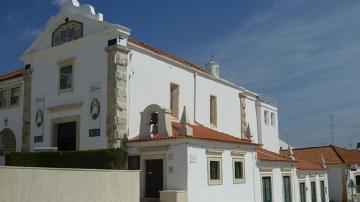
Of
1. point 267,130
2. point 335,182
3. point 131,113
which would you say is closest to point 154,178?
point 131,113

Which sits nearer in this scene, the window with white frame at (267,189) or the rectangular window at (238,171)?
A: the rectangular window at (238,171)

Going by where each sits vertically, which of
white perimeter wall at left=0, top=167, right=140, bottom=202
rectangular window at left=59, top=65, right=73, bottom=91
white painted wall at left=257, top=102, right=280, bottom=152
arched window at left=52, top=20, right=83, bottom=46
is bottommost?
white perimeter wall at left=0, top=167, right=140, bottom=202

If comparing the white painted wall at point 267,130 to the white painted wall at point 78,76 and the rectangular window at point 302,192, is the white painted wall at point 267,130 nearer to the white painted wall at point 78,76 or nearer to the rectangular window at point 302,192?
the rectangular window at point 302,192

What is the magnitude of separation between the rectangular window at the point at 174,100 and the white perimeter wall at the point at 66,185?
791 cm

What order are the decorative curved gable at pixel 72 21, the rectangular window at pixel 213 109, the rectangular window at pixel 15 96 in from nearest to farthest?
1. the decorative curved gable at pixel 72 21
2. the rectangular window at pixel 15 96
3. the rectangular window at pixel 213 109

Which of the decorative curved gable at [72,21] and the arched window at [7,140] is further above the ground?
the decorative curved gable at [72,21]

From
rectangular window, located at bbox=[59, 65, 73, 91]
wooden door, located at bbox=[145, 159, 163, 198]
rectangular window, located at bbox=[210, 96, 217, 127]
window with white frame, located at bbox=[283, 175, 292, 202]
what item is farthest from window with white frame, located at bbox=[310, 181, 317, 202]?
rectangular window, located at bbox=[59, 65, 73, 91]

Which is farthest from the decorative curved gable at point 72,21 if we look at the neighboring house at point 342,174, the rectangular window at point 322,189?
the neighboring house at point 342,174

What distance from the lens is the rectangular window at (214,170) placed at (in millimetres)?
21483

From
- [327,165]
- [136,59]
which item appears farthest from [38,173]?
[327,165]

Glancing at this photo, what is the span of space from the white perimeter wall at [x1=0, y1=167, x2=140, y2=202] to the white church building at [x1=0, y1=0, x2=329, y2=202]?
203cm

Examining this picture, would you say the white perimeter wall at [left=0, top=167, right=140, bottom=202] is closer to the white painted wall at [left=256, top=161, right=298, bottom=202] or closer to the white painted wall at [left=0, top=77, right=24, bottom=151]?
the white painted wall at [left=256, top=161, right=298, bottom=202]

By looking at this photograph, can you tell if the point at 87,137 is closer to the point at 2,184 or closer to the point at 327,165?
the point at 2,184

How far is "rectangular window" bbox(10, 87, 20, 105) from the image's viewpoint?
1120 inches
